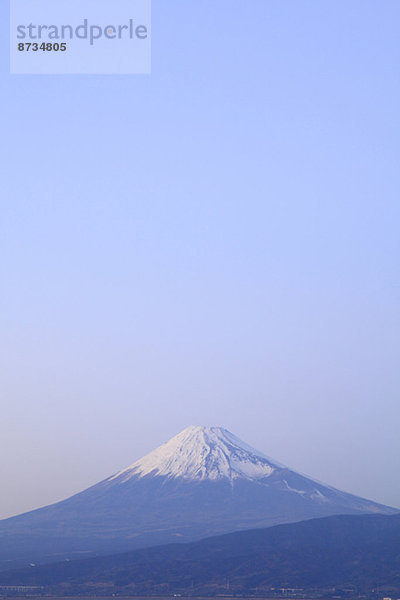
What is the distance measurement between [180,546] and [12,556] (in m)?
43.1

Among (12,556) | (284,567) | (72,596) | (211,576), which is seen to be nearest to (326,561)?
(284,567)

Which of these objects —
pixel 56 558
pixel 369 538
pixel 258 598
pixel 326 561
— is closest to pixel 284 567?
pixel 326 561

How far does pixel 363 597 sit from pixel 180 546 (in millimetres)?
54450

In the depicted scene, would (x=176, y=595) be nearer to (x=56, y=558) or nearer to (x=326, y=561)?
(x=326, y=561)

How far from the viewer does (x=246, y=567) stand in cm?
15612

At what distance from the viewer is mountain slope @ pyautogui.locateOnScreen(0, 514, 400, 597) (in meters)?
146

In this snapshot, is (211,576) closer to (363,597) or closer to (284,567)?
(284,567)

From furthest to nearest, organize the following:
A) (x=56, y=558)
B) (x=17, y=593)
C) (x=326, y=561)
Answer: (x=56, y=558), (x=326, y=561), (x=17, y=593)

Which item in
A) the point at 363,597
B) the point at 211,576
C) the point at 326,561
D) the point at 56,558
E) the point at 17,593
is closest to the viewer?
the point at 363,597

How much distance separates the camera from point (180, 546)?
17850cm

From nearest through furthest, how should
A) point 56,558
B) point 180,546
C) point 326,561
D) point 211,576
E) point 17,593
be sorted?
point 17,593 < point 211,576 < point 326,561 < point 180,546 < point 56,558

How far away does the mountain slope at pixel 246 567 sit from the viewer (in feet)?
477

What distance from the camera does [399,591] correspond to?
444 feet

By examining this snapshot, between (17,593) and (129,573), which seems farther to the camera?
(129,573)
